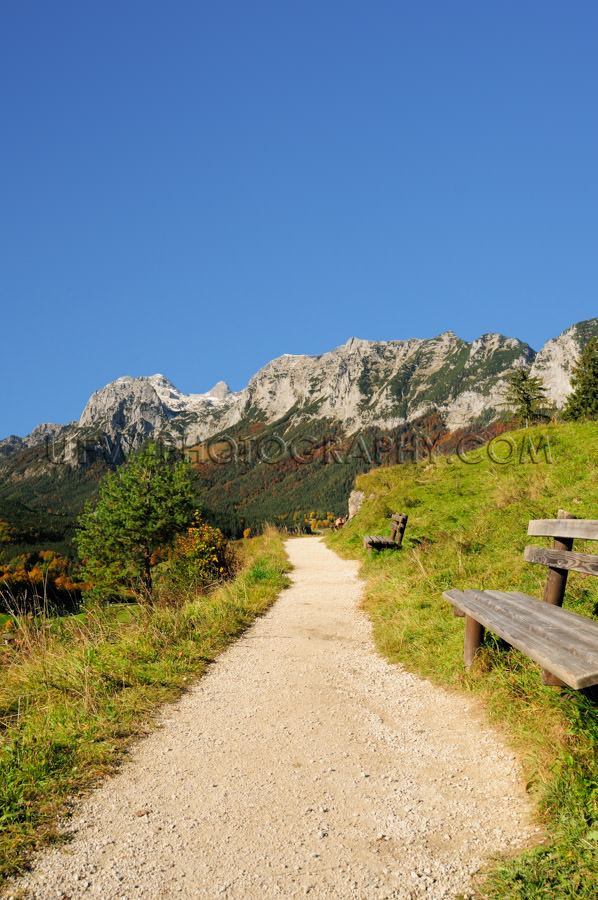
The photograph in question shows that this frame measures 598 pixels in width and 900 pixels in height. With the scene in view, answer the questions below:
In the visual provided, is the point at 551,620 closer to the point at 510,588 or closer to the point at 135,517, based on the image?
the point at 510,588

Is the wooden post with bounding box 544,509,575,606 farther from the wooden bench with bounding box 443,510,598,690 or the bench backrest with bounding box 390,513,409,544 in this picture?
the bench backrest with bounding box 390,513,409,544

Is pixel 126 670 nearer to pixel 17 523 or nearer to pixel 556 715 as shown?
pixel 556 715

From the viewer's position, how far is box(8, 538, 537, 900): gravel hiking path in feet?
9.46

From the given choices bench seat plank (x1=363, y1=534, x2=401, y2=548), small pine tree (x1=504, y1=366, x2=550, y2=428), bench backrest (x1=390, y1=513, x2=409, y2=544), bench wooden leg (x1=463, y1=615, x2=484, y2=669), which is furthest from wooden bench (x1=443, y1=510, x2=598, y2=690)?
small pine tree (x1=504, y1=366, x2=550, y2=428)

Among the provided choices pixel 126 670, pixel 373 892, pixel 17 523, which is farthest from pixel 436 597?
pixel 17 523

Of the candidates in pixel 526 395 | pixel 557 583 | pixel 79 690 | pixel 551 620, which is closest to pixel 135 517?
pixel 79 690

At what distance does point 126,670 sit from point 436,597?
15.7 ft

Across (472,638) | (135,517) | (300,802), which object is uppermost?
(472,638)

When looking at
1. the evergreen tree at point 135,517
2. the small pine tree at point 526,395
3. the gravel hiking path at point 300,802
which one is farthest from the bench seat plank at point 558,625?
the small pine tree at point 526,395

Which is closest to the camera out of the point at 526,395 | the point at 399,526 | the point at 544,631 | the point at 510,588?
the point at 544,631

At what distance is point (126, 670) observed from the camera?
6.19 m

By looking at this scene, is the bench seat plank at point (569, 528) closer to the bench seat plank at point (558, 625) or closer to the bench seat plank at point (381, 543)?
the bench seat plank at point (558, 625)

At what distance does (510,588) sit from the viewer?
7.63 m

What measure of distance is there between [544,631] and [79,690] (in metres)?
4.76
